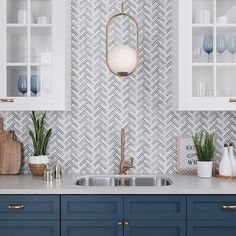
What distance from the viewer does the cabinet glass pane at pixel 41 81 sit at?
270cm

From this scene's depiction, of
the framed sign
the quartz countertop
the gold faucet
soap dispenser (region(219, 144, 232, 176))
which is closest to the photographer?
the quartz countertop

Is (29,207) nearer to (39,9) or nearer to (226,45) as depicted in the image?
(39,9)

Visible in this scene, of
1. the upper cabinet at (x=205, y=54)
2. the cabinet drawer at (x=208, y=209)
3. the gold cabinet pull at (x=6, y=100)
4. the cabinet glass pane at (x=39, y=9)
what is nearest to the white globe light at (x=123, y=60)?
the upper cabinet at (x=205, y=54)

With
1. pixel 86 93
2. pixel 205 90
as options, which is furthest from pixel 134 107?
pixel 205 90

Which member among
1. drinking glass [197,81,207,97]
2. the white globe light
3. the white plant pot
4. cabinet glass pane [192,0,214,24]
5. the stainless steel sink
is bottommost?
the stainless steel sink

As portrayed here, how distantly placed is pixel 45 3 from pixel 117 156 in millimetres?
1251

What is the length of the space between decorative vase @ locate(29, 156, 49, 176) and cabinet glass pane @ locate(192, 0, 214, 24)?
4.78 ft

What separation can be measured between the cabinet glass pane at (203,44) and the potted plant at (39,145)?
1223 millimetres

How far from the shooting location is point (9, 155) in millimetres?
2979

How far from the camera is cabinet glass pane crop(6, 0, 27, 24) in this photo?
2.71 meters

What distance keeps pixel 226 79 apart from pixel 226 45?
0.78 ft

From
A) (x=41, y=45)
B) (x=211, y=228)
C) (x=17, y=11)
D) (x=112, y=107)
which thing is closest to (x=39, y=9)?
(x=17, y=11)

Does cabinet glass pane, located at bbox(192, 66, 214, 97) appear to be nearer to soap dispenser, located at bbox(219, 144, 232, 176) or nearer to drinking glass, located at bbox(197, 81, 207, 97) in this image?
drinking glass, located at bbox(197, 81, 207, 97)

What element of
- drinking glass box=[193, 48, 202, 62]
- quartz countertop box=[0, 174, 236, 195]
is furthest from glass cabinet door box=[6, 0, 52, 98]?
drinking glass box=[193, 48, 202, 62]
